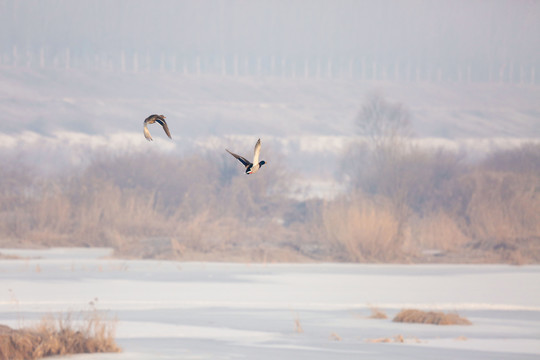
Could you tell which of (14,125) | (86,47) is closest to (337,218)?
(14,125)

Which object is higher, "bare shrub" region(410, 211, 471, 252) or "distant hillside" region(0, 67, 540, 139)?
"distant hillside" region(0, 67, 540, 139)

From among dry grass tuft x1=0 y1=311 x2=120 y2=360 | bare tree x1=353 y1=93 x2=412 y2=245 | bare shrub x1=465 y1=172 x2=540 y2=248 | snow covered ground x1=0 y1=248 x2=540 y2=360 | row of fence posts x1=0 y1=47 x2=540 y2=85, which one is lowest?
snow covered ground x1=0 y1=248 x2=540 y2=360

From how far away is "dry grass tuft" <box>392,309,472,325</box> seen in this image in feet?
49.0

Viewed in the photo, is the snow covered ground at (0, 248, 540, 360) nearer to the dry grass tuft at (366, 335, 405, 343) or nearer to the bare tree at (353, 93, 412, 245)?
the dry grass tuft at (366, 335, 405, 343)

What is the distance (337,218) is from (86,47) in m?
89.9

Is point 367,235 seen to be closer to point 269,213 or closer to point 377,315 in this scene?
point 377,315

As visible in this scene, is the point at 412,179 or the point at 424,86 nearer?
the point at 412,179

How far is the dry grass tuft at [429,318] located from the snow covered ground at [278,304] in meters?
0.25

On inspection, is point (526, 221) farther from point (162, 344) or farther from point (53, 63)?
point (53, 63)

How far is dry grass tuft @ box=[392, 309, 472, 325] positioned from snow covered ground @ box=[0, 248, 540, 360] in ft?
0.82

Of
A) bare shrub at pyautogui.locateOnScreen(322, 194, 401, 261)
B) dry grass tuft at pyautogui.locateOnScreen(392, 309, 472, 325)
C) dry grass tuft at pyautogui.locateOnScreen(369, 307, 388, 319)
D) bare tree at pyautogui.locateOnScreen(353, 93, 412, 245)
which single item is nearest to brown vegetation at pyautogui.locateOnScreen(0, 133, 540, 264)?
bare shrub at pyautogui.locateOnScreen(322, 194, 401, 261)

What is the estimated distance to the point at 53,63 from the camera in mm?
103188

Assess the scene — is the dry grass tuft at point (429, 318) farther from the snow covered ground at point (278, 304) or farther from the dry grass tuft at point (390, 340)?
the dry grass tuft at point (390, 340)

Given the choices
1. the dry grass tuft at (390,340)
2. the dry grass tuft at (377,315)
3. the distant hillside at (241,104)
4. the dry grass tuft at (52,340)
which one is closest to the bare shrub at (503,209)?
the dry grass tuft at (377,315)
